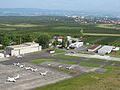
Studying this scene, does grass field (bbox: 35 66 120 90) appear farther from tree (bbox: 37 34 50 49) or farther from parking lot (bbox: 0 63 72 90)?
tree (bbox: 37 34 50 49)

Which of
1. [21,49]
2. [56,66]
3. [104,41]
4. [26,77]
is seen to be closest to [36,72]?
[26,77]

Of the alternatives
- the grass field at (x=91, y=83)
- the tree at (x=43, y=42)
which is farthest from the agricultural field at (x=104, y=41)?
the grass field at (x=91, y=83)

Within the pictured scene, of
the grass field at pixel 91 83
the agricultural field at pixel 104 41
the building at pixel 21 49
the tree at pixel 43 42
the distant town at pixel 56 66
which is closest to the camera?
the grass field at pixel 91 83

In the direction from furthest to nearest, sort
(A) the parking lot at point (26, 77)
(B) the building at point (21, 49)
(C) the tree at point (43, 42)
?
1. (C) the tree at point (43, 42)
2. (B) the building at point (21, 49)
3. (A) the parking lot at point (26, 77)

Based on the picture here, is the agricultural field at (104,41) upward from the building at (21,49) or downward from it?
downward

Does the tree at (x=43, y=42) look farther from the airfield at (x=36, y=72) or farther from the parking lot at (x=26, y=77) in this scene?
the parking lot at (x=26, y=77)

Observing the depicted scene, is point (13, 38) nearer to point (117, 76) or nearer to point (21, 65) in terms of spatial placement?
point (21, 65)
